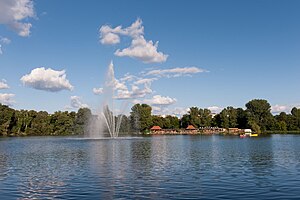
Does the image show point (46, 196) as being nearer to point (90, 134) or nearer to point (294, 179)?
point (294, 179)

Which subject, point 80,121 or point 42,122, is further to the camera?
point 80,121

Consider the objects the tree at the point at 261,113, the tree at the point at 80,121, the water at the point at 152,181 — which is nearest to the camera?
the water at the point at 152,181

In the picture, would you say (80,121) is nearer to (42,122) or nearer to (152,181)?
(42,122)

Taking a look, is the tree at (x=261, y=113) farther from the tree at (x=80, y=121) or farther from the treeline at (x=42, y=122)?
the treeline at (x=42, y=122)

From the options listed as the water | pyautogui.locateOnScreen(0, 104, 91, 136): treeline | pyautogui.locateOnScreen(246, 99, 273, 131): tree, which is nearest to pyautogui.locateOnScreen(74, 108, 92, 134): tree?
pyautogui.locateOnScreen(0, 104, 91, 136): treeline

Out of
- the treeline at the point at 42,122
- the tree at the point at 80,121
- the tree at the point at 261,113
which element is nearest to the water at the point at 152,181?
the treeline at the point at 42,122

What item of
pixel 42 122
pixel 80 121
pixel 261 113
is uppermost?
pixel 261 113

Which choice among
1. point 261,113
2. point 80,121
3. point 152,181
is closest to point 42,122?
point 80,121

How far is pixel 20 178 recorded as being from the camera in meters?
30.4

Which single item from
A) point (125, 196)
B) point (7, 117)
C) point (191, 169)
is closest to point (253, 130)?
point (7, 117)

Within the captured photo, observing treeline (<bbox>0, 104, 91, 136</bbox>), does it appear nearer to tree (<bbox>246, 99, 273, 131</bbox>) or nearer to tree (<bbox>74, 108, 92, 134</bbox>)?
tree (<bbox>74, 108, 92, 134</bbox>)

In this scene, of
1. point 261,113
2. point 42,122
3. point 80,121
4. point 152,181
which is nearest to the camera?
point 152,181

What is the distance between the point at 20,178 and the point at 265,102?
183m

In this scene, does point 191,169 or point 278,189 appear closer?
point 278,189
